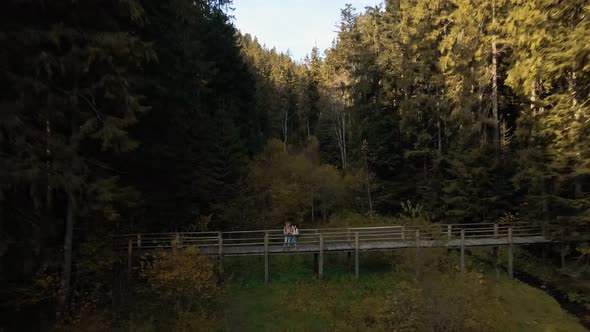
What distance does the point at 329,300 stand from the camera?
1708 cm

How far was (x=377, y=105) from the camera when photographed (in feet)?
121

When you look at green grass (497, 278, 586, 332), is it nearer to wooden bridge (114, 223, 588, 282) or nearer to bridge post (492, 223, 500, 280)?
bridge post (492, 223, 500, 280)

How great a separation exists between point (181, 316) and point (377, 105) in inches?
1120

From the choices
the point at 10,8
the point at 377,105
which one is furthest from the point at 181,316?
the point at 377,105

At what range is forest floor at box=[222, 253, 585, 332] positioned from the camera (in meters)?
14.9

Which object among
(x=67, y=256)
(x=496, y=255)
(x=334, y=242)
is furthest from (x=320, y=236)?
(x=67, y=256)

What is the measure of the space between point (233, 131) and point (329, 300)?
14.6 meters

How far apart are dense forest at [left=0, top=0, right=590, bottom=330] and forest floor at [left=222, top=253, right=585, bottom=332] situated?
283 cm

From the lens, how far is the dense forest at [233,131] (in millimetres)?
10367

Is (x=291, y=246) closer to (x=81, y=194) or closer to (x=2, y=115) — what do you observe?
(x=81, y=194)

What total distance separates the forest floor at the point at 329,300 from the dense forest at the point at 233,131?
283 centimetres

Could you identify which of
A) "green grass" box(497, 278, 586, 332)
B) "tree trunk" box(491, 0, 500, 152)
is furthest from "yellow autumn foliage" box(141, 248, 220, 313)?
"tree trunk" box(491, 0, 500, 152)

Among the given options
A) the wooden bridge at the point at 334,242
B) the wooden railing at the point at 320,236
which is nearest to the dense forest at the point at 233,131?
the wooden railing at the point at 320,236

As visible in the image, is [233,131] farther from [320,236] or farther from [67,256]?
[67,256]
